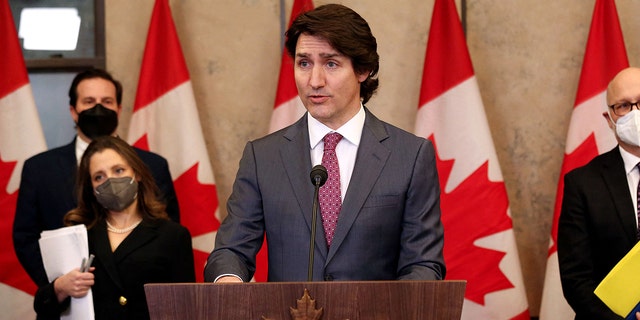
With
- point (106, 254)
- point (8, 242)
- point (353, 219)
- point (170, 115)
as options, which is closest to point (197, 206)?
point (170, 115)

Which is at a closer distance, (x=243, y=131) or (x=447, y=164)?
(x=447, y=164)

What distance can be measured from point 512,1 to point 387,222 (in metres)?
3.15

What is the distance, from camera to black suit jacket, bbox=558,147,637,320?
3691mm

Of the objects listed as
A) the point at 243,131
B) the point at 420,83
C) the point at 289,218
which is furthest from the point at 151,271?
the point at 420,83

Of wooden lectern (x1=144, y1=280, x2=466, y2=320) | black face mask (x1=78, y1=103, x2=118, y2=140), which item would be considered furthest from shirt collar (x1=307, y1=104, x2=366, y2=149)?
black face mask (x1=78, y1=103, x2=118, y2=140)

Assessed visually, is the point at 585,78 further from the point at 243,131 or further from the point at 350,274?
the point at 350,274

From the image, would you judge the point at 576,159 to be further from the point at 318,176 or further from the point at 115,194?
the point at 318,176

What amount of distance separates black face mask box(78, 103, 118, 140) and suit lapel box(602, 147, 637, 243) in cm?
230

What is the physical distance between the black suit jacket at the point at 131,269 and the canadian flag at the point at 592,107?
78.4 inches

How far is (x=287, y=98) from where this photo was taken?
17.2 feet

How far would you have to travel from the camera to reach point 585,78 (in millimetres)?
5055

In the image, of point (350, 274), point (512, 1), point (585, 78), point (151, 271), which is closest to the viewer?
point (350, 274)

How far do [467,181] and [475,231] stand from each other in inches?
10.8

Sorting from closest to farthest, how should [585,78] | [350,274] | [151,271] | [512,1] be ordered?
1. [350,274]
2. [151,271]
3. [585,78]
4. [512,1]
